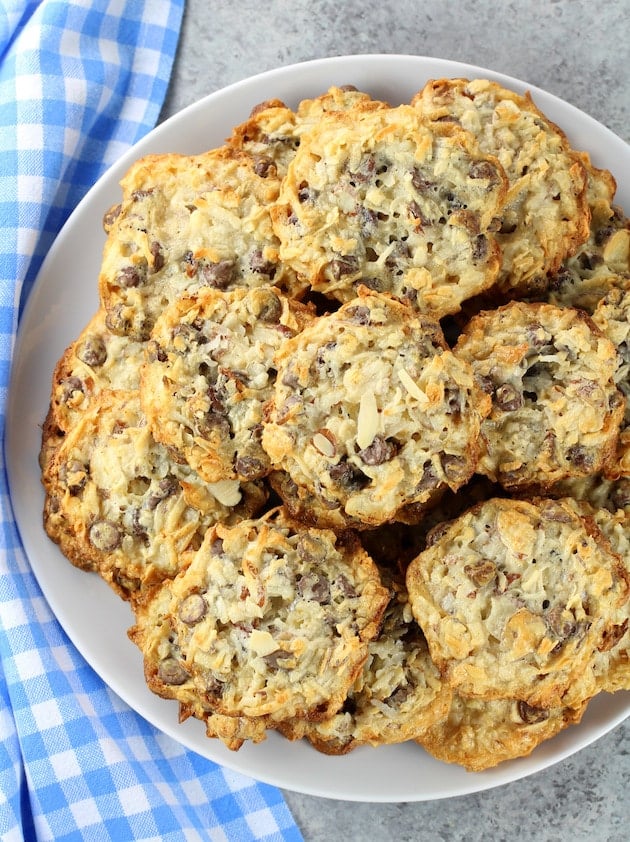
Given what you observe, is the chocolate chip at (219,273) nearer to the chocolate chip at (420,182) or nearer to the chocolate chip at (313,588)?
the chocolate chip at (420,182)

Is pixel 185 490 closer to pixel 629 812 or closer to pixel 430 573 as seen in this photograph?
pixel 430 573

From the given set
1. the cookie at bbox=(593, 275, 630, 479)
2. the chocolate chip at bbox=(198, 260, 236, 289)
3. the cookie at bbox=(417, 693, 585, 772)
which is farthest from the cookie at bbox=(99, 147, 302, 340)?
the cookie at bbox=(417, 693, 585, 772)

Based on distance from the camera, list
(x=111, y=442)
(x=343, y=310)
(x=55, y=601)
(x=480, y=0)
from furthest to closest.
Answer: (x=480, y=0)
(x=55, y=601)
(x=111, y=442)
(x=343, y=310)

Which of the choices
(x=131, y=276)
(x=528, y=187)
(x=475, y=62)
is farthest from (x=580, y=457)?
(x=475, y=62)

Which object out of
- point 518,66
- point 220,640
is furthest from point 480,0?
point 220,640

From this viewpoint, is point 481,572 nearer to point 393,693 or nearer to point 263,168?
point 393,693

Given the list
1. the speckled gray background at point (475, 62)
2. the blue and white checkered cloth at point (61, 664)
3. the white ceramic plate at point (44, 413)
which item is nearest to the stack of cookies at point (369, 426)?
the white ceramic plate at point (44, 413)

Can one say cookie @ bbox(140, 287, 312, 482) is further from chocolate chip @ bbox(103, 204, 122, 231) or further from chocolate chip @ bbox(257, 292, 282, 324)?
chocolate chip @ bbox(103, 204, 122, 231)
